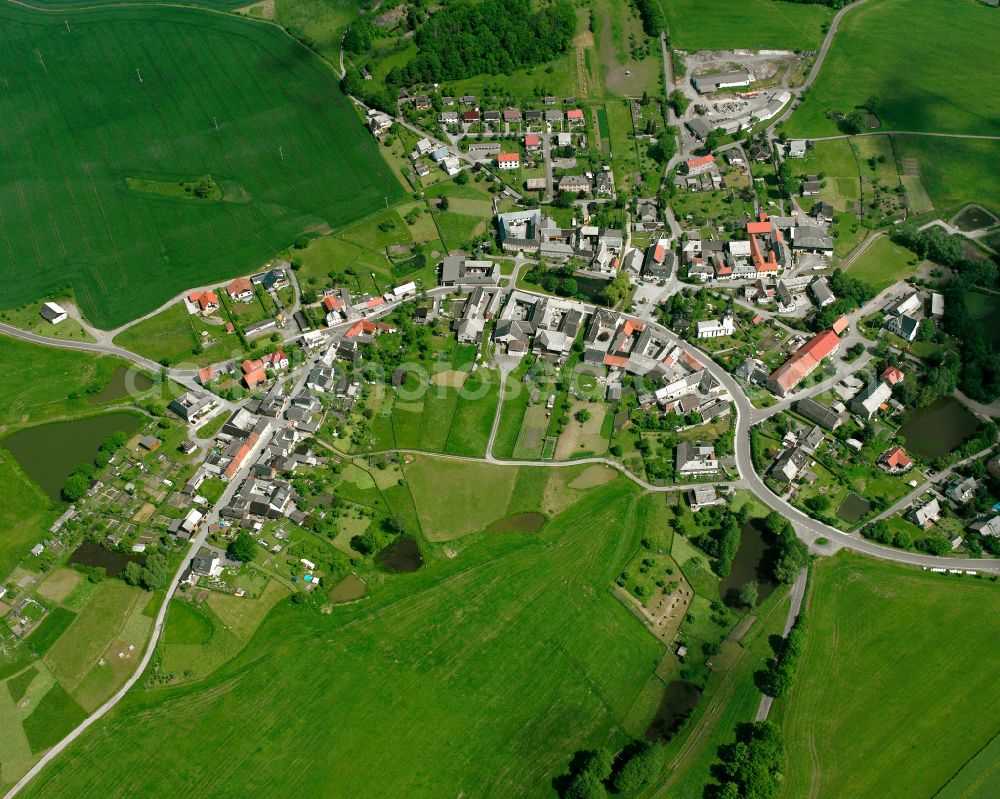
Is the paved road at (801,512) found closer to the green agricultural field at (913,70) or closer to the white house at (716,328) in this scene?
the white house at (716,328)

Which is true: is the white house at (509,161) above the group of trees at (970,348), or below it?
above

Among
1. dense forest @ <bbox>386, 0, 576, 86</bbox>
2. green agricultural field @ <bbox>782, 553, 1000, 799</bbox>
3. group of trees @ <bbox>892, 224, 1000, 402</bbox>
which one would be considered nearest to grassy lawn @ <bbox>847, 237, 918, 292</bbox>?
group of trees @ <bbox>892, 224, 1000, 402</bbox>

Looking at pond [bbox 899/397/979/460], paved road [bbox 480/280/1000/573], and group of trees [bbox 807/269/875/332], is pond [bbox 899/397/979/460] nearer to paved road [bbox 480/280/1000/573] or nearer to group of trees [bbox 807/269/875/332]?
paved road [bbox 480/280/1000/573]

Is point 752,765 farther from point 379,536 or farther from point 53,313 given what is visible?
point 53,313

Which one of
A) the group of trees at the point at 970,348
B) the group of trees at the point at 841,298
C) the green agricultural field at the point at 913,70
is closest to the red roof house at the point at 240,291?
the group of trees at the point at 841,298

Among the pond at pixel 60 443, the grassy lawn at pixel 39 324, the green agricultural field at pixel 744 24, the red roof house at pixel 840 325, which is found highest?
the green agricultural field at pixel 744 24

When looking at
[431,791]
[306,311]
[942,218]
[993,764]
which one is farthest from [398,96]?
[993,764]
